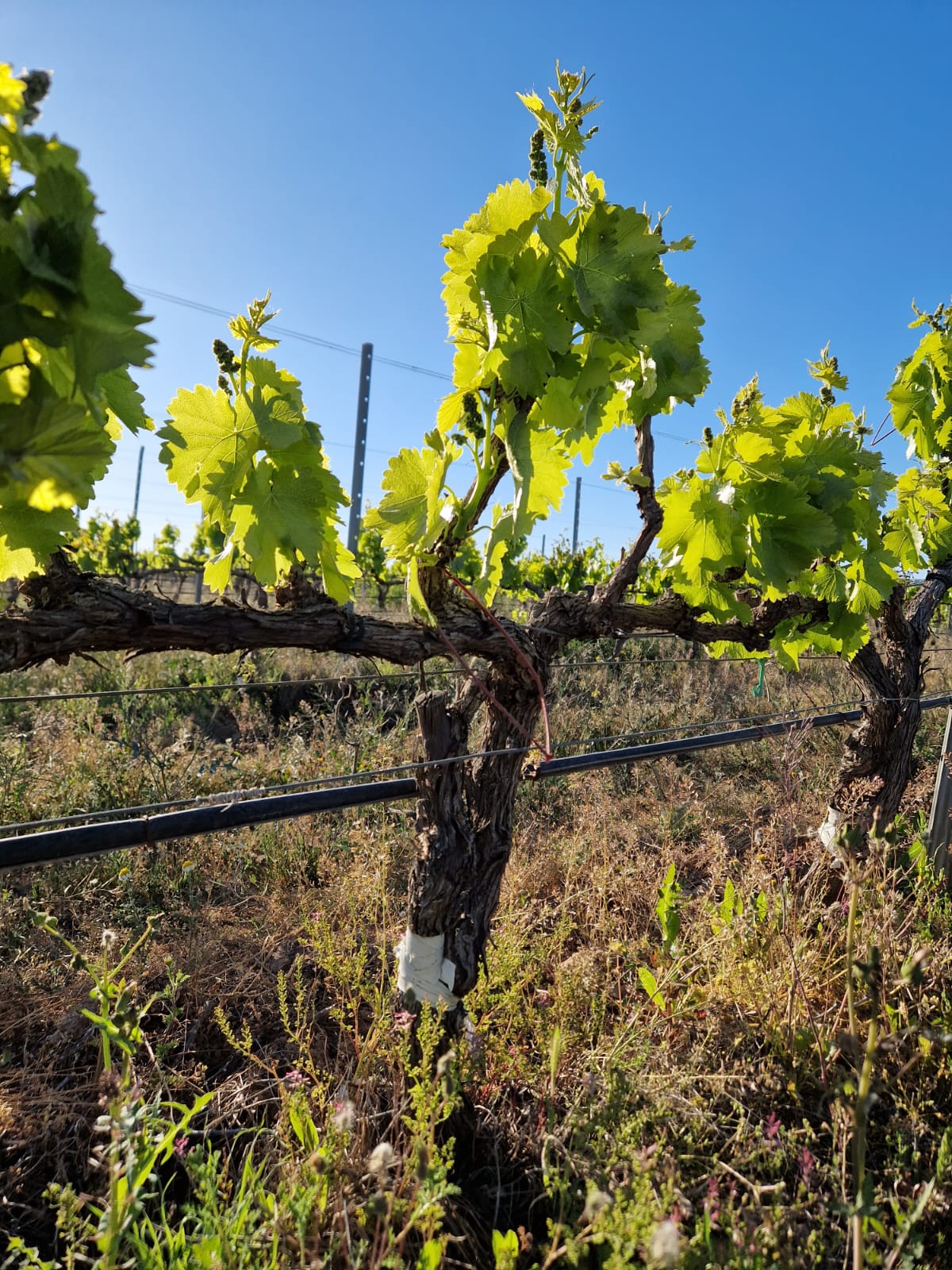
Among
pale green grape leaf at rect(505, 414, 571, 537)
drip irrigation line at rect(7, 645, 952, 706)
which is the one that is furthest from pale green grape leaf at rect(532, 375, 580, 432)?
drip irrigation line at rect(7, 645, 952, 706)

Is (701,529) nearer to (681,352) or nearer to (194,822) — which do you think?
(681,352)

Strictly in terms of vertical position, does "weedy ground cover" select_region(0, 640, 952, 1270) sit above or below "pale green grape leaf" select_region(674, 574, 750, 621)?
below

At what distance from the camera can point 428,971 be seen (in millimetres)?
1823

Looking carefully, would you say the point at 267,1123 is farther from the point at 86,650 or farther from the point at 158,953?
the point at 86,650

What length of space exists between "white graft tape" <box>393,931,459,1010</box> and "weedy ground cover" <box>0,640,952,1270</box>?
8cm

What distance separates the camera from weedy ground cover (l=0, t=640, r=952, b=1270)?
127 cm

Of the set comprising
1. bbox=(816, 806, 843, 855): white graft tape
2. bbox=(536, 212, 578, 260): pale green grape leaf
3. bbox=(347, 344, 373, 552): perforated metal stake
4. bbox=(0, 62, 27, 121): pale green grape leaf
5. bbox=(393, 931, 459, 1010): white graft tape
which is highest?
bbox=(347, 344, 373, 552): perforated metal stake

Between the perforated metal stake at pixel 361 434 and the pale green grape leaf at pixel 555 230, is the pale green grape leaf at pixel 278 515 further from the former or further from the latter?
the perforated metal stake at pixel 361 434

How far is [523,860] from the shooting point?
3.12m

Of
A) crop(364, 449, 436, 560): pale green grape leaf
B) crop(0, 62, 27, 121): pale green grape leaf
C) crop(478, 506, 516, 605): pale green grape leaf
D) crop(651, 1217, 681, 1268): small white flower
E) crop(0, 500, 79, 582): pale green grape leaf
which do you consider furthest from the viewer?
crop(364, 449, 436, 560): pale green grape leaf

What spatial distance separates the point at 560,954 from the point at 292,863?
1.32 meters

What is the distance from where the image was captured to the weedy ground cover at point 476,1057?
1.27 m

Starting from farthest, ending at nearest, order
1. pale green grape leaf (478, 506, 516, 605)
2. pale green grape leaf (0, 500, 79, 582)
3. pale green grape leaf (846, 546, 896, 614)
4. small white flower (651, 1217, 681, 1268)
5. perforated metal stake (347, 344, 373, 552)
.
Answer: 1. perforated metal stake (347, 344, 373, 552)
2. pale green grape leaf (846, 546, 896, 614)
3. pale green grape leaf (478, 506, 516, 605)
4. pale green grape leaf (0, 500, 79, 582)
5. small white flower (651, 1217, 681, 1268)

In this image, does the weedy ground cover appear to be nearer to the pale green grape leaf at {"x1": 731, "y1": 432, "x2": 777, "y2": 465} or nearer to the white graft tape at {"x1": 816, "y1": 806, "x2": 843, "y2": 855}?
the white graft tape at {"x1": 816, "y1": 806, "x2": 843, "y2": 855}
